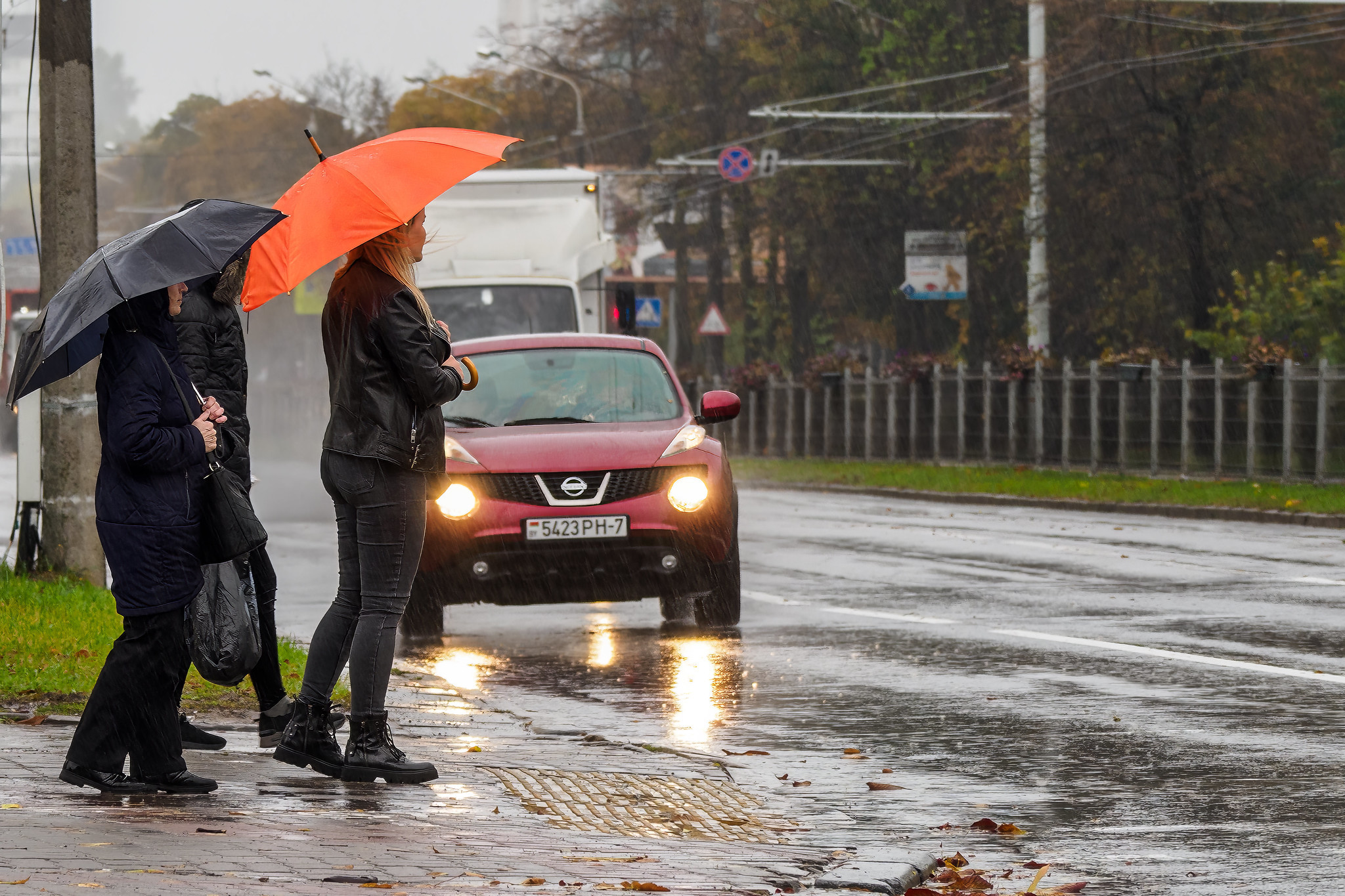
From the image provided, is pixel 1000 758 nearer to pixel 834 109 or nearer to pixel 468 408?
pixel 468 408

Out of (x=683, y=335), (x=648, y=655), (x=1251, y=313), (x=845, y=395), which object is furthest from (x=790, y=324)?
(x=648, y=655)

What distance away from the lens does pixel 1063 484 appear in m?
29.5

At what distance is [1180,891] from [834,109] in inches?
1783

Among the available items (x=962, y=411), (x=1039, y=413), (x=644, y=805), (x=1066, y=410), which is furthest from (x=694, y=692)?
(x=962, y=411)

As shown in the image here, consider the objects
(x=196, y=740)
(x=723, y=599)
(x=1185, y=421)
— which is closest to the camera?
(x=196, y=740)

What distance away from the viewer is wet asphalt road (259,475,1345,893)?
6.42 metres

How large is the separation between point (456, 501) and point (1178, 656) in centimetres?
387

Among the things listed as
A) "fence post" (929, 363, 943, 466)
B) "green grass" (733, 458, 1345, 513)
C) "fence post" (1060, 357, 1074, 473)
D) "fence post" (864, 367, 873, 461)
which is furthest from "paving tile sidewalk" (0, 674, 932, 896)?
"fence post" (864, 367, 873, 461)

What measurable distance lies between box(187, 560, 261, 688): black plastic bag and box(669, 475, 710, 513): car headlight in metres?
4.93

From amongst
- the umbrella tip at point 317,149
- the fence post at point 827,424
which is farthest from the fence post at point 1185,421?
the umbrella tip at point 317,149

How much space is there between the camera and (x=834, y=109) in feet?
164

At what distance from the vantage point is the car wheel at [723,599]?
40.1ft

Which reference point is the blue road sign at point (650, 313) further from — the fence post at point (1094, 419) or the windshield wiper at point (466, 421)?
the windshield wiper at point (466, 421)

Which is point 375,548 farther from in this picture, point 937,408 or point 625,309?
point 937,408
